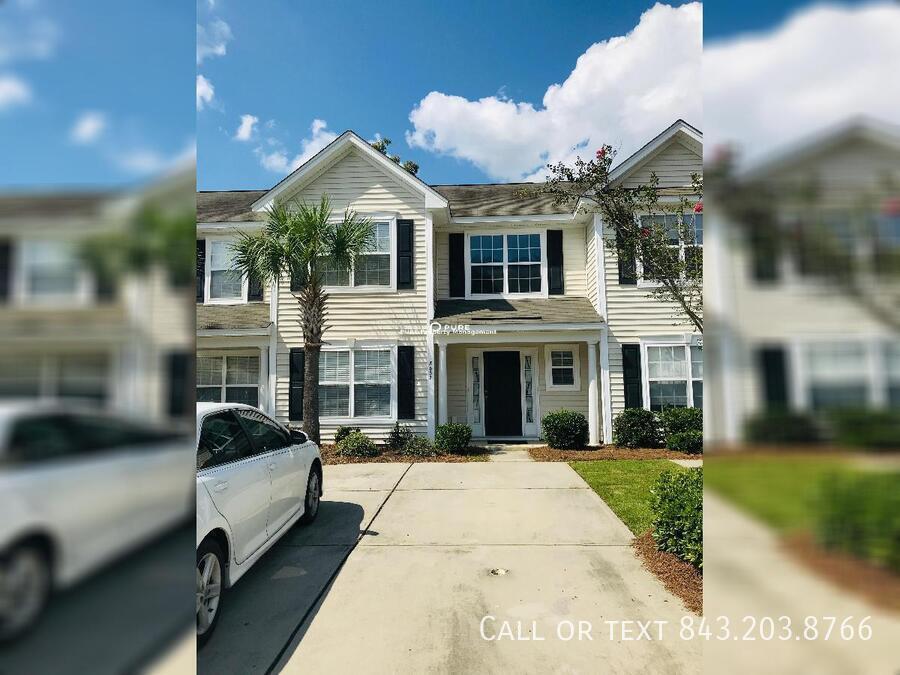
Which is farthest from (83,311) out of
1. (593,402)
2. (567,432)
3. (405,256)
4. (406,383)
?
→ (593,402)

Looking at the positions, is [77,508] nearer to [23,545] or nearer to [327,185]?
[23,545]

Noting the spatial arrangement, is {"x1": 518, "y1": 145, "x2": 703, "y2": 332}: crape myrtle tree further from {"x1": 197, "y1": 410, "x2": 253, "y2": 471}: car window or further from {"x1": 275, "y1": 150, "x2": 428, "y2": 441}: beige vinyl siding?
{"x1": 275, "y1": 150, "x2": 428, "y2": 441}: beige vinyl siding

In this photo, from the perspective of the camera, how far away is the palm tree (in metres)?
7.17

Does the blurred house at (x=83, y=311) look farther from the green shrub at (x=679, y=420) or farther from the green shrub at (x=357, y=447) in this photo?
the green shrub at (x=679, y=420)

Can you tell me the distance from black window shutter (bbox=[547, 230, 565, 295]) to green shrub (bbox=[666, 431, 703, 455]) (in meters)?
3.82

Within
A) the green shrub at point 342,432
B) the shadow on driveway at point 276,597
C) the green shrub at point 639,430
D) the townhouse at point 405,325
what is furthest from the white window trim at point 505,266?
the shadow on driveway at point 276,597

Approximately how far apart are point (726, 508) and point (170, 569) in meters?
0.90

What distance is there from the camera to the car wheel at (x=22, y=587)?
425 mm

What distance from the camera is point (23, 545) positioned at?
0.43 meters

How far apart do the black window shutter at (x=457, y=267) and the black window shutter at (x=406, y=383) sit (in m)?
1.96

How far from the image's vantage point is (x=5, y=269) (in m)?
0.51

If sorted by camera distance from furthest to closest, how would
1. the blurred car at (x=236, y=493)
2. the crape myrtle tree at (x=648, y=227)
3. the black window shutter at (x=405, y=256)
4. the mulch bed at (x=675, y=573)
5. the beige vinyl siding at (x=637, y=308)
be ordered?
1. the black window shutter at (x=405, y=256)
2. the beige vinyl siding at (x=637, y=308)
3. the crape myrtle tree at (x=648, y=227)
4. the mulch bed at (x=675, y=573)
5. the blurred car at (x=236, y=493)

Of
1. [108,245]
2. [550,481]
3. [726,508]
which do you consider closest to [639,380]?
[550,481]

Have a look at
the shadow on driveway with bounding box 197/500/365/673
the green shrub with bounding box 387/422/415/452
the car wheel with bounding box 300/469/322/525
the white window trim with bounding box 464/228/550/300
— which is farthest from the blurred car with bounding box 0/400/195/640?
the white window trim with bounding box 464/228/550/300
